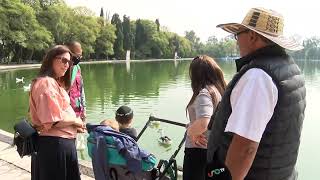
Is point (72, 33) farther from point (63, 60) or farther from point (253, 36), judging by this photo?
point (253, 36)

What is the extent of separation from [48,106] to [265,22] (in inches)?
70.6

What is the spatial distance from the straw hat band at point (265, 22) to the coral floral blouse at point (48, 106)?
66.8 inches

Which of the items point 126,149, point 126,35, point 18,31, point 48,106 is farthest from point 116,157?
point 126,35

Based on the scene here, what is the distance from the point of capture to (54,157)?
10.5 feet

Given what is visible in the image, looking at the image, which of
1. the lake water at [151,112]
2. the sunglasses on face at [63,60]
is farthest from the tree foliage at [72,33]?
the sunglasses on face at [63,60]

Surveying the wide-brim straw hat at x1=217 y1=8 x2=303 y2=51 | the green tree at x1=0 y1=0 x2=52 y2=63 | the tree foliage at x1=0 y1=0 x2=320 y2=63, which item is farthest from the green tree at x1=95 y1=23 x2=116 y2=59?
the wide-brim straw hat at x1=217 y1=8 x2=303 y2=51

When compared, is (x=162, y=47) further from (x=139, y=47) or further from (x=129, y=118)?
(x=129, y=118)

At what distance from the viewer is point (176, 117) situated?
13875 mm

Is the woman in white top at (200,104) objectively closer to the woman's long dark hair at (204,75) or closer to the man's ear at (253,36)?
the woman's long dark hair at (204,75)

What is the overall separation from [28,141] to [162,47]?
89.2 meters

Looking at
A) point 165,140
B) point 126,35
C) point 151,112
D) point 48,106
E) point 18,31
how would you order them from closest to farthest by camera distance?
point 48,106 → point 165,140 → point 151,112 → point 18,31 → point 126,35

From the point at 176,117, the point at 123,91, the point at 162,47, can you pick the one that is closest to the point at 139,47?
the point at 162,47

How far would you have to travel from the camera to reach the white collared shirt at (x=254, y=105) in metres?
1.75

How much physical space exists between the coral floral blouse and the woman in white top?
965 mm
